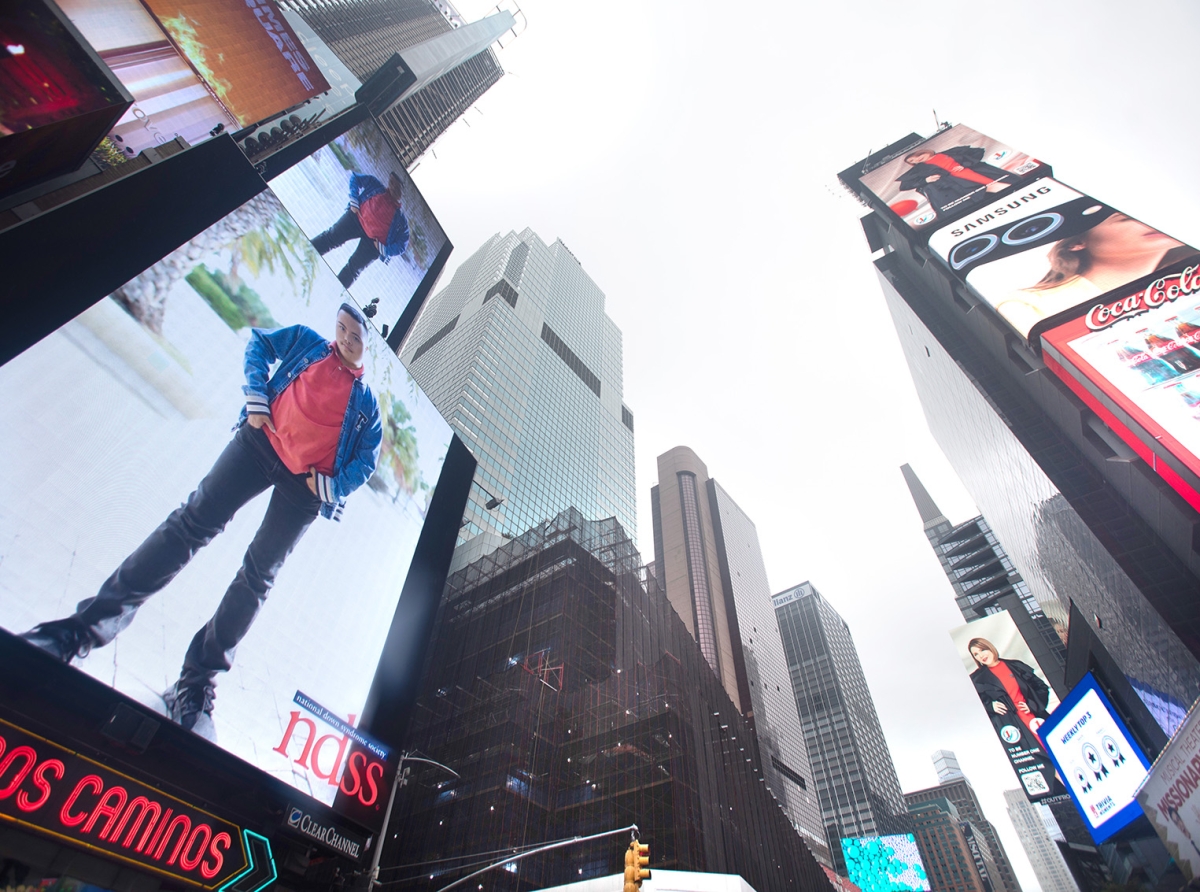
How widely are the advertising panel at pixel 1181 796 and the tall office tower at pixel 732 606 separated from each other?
280 ft

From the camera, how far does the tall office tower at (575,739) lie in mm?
31625

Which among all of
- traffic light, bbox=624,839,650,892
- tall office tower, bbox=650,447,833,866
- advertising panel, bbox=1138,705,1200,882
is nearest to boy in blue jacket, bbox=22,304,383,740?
traffic light, bbox=624,839,650,892

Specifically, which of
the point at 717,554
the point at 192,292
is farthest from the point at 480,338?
the point at 717,554

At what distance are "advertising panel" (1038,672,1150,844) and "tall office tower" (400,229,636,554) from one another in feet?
162

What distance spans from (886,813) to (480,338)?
163713 mm

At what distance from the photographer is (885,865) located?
63094 mm

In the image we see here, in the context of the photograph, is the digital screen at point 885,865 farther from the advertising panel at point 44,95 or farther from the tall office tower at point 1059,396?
the advertising panel at point 44,95

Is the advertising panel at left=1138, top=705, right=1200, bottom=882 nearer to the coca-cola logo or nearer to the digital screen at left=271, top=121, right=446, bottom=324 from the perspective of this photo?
the coca-cola logo

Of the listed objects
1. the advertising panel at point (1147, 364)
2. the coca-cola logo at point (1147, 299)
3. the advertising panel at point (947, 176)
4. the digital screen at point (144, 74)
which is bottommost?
the advertising panel at point (1147, 364)

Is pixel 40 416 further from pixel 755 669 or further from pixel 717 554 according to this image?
pixel 717 554

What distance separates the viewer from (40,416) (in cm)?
1443

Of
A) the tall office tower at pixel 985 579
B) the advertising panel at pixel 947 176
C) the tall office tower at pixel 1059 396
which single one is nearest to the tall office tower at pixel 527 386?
the tall office tower at pixel 1059 396

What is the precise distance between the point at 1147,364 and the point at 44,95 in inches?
1703

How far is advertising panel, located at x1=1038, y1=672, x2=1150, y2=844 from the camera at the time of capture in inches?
1172
